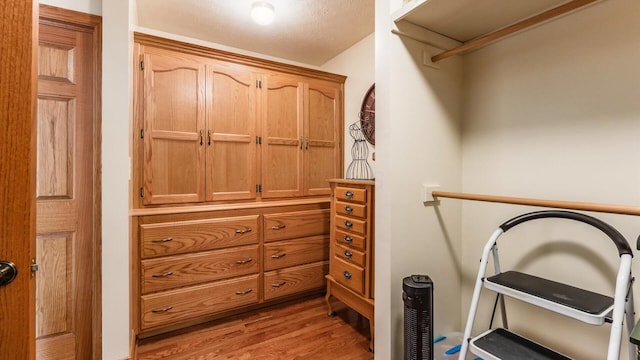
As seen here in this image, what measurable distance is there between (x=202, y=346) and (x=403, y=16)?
2.34m

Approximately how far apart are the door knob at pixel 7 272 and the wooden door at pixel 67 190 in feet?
3.06

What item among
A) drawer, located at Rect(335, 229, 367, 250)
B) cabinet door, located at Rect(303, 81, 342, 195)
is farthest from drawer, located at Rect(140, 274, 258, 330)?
cabinet door, located at Rect(303, 81, 342, 195)

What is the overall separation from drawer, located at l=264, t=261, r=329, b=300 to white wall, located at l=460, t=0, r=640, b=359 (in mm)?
1281

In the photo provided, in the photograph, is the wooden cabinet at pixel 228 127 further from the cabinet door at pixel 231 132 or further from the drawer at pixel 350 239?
the drawer at pixel 350 239

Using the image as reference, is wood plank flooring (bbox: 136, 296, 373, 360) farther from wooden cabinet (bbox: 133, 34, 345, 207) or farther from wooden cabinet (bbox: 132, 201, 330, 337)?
wooden cabinet (bbox: 133, 34, 345, 207)

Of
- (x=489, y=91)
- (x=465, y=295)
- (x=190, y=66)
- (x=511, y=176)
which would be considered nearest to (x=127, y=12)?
(x=190, y=66)

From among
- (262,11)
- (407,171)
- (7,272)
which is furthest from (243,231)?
(262,11)

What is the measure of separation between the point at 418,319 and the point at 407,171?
70 cm

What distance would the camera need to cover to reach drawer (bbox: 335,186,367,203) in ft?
6.05

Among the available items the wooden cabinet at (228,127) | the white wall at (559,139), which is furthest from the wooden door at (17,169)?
the white wall at (559,139)

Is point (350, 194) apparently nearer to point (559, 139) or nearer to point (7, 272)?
point (559, 139)

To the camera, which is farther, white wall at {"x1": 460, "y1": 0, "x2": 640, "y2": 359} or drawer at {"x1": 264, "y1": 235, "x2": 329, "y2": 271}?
drawer at {"x1": 264, "y1": 235, "x2": 329, "y2": 271}

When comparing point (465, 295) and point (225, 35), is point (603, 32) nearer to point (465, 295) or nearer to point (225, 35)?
point (465, 295)

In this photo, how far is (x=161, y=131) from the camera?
2.05 metres
